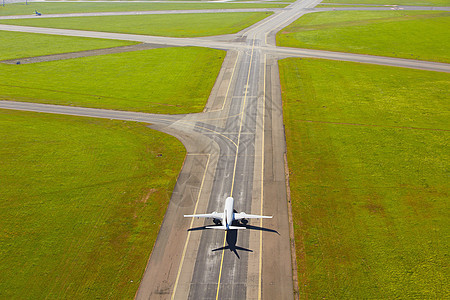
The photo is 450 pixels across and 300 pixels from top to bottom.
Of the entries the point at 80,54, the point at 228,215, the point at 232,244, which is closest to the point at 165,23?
the point at 80,54

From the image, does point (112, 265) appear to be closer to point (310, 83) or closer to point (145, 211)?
point (145, 211)

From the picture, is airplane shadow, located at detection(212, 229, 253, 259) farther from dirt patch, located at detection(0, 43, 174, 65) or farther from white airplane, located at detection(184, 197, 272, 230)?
dirt patch, located at detection(0, 43, 174, 65)

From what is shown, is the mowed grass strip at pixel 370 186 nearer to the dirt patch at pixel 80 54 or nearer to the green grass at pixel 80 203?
the green grass at pixel 80 203

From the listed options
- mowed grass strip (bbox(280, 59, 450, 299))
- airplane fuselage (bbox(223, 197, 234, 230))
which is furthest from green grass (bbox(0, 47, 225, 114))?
airplane fuselage (bbox(223, 197, 234, 230))

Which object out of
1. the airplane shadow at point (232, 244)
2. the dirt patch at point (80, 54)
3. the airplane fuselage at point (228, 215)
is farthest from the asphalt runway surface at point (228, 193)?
the dirt patch at point (80, 54)

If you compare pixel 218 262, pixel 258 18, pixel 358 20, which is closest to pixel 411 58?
pixel 358 20
